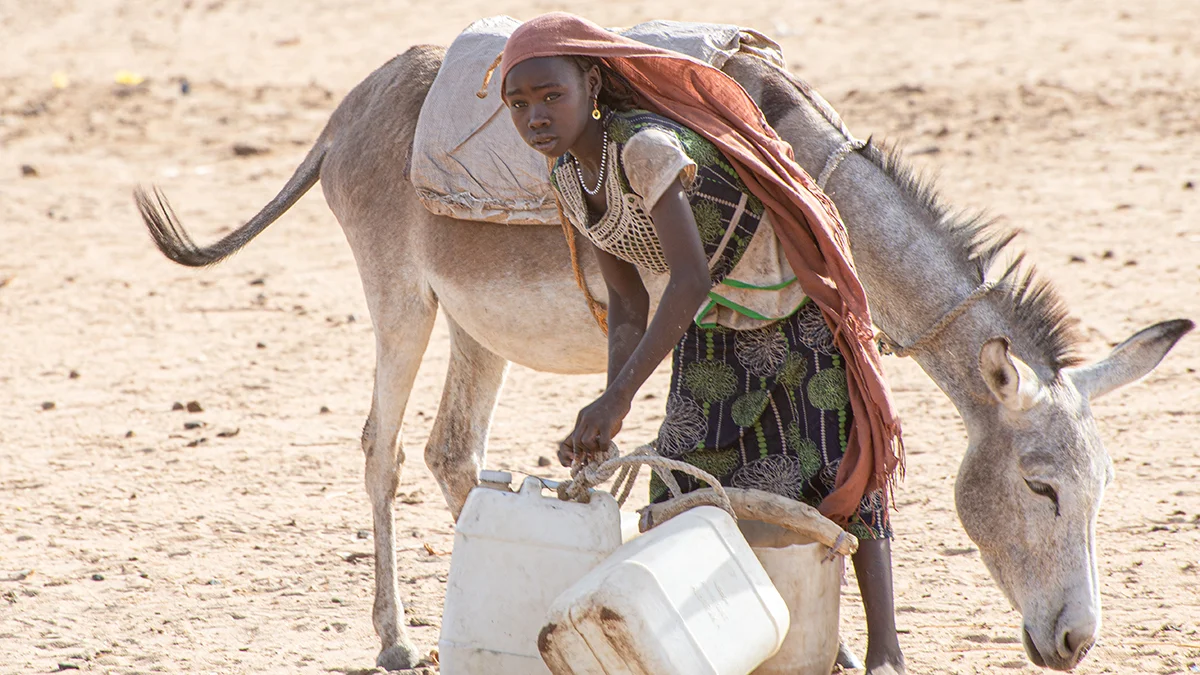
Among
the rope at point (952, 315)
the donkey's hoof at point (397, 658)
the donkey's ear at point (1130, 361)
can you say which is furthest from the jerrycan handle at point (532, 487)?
the donkey's ear at point (1130, 361)

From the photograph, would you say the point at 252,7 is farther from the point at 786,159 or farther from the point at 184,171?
the point at 786,159

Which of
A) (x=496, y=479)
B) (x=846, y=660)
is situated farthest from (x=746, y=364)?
(x=846, y=660)

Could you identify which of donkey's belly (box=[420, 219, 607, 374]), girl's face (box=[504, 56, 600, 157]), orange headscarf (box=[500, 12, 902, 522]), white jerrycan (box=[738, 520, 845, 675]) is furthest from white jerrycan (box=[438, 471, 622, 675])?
donkey's belly (box=[420, 219, 607, 374])

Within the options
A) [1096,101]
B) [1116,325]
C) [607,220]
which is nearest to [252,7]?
[1096,101]

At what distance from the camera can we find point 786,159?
9.95ft

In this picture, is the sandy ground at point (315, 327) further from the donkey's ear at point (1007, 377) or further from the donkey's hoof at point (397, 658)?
the donkey's ear at point (1007, 377)

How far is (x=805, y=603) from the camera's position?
3.01m

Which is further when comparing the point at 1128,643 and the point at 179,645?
the point at 179,645

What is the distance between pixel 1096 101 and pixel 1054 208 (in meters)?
2.62

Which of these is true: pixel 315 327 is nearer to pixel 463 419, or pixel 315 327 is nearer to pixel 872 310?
pixel 463 419

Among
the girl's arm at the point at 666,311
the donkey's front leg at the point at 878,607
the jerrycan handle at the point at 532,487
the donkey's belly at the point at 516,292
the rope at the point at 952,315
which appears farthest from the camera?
the donkey's belly at the point at 516,292

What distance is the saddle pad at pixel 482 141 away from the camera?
3945 mm

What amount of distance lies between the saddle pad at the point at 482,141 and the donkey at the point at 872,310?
11cm

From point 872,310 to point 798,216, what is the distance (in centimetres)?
78
